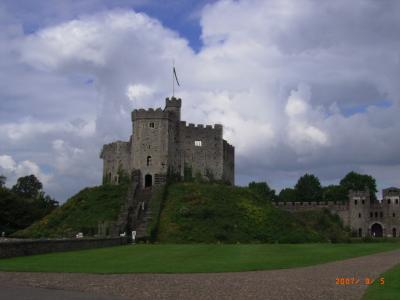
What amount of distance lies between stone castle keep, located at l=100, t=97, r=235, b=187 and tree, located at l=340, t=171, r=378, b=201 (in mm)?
66222

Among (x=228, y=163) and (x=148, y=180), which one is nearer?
(x=148, y=180)

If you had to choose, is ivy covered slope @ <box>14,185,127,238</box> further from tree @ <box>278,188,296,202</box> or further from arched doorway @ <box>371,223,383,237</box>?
tree @ <box>278,188,296,202</box>

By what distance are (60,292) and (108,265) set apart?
358 inches

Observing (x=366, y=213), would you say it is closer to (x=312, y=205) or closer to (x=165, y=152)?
(x=312, y=205)

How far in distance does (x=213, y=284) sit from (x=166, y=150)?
51723 mm

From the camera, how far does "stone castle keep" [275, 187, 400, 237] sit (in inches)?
4641

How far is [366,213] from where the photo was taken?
390ft

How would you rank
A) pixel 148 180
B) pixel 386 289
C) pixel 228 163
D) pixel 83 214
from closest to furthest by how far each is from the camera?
pixel 386 289, pixel 83 214, pixel 148 180, pixel 228 163

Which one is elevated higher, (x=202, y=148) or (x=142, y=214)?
(x=202, y=148)

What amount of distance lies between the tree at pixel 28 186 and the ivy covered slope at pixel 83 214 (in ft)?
195

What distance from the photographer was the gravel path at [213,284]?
59.4ft

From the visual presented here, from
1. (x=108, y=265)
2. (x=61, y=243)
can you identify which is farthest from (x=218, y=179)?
(x=108, y=265)
